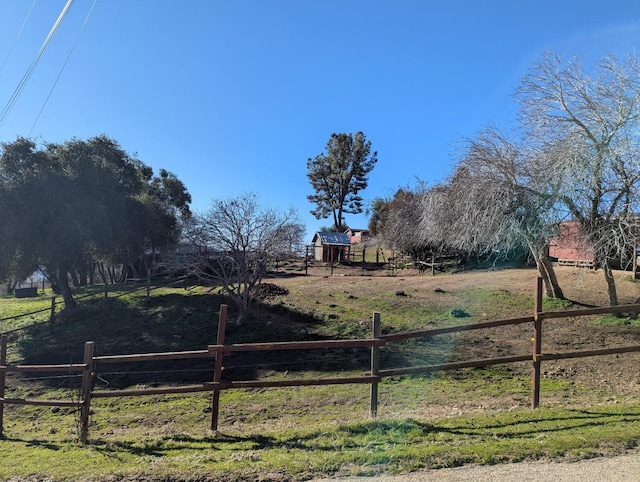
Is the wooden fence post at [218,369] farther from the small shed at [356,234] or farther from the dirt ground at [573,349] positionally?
the small shed at [356,234]

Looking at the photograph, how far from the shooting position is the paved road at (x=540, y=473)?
367cm

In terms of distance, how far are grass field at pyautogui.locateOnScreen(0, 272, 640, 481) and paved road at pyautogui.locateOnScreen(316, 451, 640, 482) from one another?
0.14m

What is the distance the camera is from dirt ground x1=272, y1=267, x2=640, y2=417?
272 inches

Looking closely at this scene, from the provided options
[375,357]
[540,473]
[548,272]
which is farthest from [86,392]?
[548,272]

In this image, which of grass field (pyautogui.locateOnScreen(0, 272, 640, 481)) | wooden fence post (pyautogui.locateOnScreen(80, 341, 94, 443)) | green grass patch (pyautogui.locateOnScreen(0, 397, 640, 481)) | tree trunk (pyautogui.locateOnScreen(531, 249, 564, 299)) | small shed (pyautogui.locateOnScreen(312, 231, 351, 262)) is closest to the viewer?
green grass patch (pyautogui.locateOnScreen(0, 397, 640, 481))

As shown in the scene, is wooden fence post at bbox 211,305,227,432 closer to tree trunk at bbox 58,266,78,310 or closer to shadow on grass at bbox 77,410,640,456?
shadow on grass at bbox 77,410,640,456

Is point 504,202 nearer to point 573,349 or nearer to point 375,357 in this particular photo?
point 573,349

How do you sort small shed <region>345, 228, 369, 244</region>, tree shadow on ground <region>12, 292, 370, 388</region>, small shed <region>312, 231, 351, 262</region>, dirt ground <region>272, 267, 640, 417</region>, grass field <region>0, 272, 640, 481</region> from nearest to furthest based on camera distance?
1. grass field <region>0, 272, 640, 481</region>
2. dirt ground <region>272, 267, 640, 417</region>
3. tree shadow on ground <region>12, 292, 370, 388</region>
4. small shed <region>312, 231, 351, 262</region>
5. small shed <region>345, 228, 369, 244</region>

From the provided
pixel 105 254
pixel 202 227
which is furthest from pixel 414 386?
pixel 105 254

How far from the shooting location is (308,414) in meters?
7.61

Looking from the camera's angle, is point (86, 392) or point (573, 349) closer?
point (86, 392)

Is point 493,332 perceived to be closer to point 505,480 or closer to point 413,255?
point 505,480

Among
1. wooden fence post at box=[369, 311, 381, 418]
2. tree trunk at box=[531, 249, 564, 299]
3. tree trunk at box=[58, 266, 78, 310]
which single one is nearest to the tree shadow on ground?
Answer: tree trunk at box=[58, 266, 78, 310]

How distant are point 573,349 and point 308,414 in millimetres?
6908
